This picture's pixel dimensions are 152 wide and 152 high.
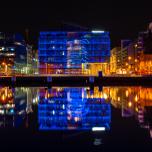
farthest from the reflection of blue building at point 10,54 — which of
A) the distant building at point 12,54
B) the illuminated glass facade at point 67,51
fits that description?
the illuminated glass facade at point 67,51

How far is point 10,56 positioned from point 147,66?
2611 inches

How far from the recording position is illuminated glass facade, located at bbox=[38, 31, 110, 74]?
142 m

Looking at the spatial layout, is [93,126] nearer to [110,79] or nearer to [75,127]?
[75,127]

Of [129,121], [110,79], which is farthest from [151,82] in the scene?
[129,121]

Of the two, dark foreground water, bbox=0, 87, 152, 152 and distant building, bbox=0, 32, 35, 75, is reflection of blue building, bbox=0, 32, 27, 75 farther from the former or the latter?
dark foreground water, bbox=0, 87, 152, 152

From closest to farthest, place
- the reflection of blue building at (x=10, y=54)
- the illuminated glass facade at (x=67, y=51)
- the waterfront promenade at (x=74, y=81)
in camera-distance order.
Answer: the waterfront promenade at (x=74, y=81)
the illuminated glass facade at (x=67, y=51)
the reflection of blue building at (x=10, y=54)

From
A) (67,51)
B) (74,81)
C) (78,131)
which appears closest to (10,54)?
(67,51)

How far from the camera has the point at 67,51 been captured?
144 metres

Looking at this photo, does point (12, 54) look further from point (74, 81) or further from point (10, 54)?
point (74, 81)

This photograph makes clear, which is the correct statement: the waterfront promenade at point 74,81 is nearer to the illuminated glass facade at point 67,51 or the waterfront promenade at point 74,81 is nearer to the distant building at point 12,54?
the illuminated glass facade at point 67,51

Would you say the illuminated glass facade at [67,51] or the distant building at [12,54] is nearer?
the illuminated glass facade at [67,51]

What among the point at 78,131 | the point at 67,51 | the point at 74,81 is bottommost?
the point at 78,131

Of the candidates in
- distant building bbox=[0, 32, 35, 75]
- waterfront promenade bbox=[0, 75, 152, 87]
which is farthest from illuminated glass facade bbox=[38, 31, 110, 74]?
waterfront promenade bbox=[0, 75, 152, 87]

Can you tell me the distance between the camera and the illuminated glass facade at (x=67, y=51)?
141625 millimetres
